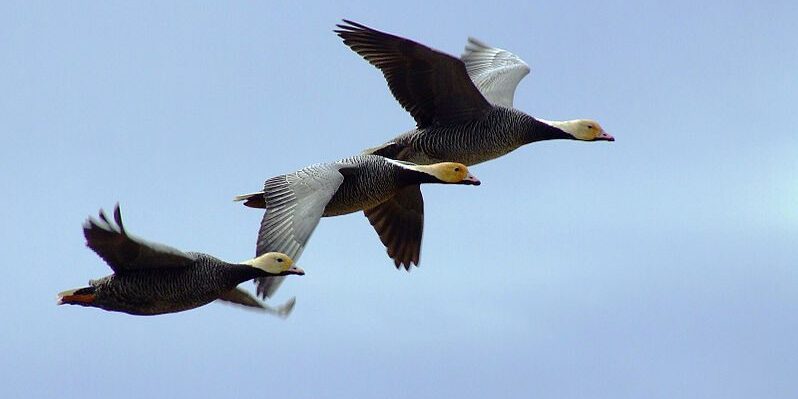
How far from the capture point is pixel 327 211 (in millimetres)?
24141

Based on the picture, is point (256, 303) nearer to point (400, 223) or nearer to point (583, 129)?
point (400, 223)

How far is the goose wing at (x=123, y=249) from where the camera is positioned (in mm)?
20875

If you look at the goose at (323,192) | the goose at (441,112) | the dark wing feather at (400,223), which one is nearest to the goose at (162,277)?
the goose at (323,192)

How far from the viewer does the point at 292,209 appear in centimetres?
2272

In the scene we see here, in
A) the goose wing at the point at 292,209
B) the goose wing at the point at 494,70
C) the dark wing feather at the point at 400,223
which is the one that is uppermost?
the goose wing at the point at 494,70

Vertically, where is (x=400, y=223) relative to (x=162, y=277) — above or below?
above

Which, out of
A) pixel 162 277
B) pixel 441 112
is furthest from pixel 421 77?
pixel 162 277

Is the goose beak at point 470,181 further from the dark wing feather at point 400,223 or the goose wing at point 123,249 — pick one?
the goose wing at point 123,249

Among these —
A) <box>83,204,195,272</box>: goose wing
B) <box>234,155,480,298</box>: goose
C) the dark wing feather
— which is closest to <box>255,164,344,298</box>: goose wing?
<box>234,155,480,298</box>: goose

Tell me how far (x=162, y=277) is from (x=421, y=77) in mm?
5549

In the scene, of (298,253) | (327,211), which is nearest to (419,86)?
(327,211)

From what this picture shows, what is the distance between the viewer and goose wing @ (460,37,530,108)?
28.3 meters

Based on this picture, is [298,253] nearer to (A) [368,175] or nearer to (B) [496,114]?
(A) [368,175]

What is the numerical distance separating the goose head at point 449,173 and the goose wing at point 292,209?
176cm
